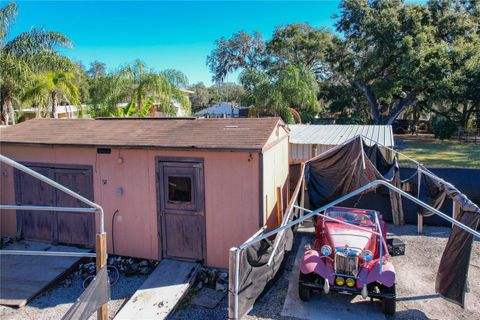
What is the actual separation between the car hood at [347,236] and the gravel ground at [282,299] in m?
1.25

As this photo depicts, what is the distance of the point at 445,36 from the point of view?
97.6 feet

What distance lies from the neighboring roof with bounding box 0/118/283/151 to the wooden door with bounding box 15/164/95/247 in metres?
0.77

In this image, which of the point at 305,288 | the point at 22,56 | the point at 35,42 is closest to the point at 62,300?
the point at 305,288

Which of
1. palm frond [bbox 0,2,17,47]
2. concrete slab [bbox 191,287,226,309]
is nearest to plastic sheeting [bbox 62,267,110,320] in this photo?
concrete slab [bbox 191,287,226,309]

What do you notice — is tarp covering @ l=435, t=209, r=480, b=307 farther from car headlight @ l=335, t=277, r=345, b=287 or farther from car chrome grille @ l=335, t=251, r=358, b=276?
car headlight @ l=335, t=277, r=345, b=287

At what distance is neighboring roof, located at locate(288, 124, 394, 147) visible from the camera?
1223 centimetres

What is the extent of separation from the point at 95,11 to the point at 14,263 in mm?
17034

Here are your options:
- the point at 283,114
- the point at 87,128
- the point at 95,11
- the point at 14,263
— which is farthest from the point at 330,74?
the point at 14,263

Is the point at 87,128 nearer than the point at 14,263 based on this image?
No

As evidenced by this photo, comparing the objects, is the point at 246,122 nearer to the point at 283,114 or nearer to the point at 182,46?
the point at 283,114

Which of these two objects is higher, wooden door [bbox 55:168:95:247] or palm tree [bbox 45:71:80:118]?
palm tree [bbox 45:71:80:118]

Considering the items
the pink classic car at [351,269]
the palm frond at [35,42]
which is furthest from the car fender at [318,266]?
the palm frond at [35,42]

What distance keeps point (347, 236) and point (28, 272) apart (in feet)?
22.0

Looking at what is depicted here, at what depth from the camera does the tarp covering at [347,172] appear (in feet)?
33.0
